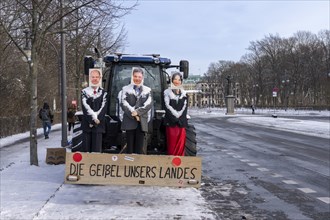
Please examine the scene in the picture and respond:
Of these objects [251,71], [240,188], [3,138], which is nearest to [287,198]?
[240,188]

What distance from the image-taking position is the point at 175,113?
7676mm

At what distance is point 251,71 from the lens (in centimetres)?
12225

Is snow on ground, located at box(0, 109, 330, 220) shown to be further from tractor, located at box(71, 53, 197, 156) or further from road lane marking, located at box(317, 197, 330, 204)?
road lane marking, located at box(317, 197, 330, 204)

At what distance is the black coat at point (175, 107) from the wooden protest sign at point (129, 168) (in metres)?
0.90

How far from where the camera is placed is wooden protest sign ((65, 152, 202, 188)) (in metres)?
7.05

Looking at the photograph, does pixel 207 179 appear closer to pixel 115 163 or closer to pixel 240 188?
pixel 240 188

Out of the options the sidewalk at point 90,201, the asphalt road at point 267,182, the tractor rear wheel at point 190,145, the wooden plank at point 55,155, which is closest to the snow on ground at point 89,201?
the sidewalk at point 90,201

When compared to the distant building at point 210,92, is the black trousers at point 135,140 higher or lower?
lower

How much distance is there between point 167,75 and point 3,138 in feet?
54.2

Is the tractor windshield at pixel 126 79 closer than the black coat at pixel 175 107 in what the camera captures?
No

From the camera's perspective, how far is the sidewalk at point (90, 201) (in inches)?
270

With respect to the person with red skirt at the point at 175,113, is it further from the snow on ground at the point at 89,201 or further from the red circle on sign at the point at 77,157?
the red circle on sign at the point at 77,157

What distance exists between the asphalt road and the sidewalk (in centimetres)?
59

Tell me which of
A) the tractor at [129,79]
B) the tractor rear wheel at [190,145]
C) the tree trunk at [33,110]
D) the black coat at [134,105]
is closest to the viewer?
the black coat at [134,105]
